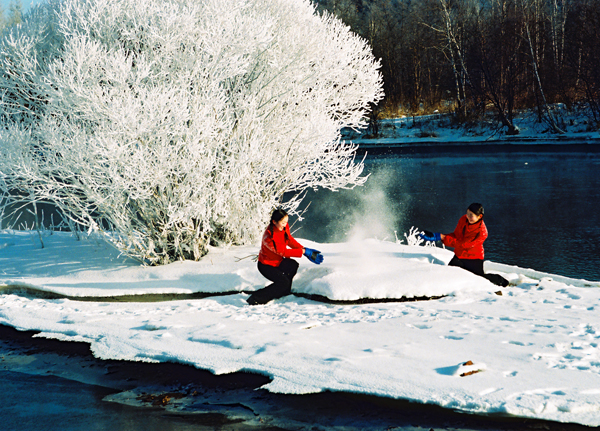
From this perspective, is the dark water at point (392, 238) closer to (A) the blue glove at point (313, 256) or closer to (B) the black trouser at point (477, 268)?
(A) the blue glove at point (313, 256)

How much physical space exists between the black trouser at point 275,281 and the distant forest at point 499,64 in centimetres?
2892

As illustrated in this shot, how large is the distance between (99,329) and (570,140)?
2943 cm

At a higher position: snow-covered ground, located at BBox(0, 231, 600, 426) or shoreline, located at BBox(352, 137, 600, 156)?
shoreline, located at BBox(352, 137, 600, 156)

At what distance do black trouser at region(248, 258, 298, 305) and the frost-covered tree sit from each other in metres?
1.55

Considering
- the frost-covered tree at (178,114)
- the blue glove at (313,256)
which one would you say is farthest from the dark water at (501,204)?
the blue glove at (313,256)

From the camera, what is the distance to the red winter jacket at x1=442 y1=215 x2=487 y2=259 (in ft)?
23.2

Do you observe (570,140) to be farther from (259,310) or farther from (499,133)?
(259,310)

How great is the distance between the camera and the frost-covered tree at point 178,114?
7500 millimetres

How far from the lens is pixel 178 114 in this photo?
7.38 m

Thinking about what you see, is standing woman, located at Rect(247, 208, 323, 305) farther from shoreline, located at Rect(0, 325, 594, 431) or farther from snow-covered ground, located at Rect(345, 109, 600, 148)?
snow-covered ground, located at Rect(345, 109, 600, 148)

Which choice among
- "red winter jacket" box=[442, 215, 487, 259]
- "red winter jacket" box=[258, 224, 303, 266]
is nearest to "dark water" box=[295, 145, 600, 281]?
"red winter jacket" box=[442, 215, 487, 259]

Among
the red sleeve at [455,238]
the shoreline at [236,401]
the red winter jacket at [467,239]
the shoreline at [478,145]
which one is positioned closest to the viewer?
the shoreline at [236,401]

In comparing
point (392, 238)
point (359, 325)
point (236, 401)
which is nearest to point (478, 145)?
point (392, 238)

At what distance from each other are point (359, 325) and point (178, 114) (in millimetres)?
3565
